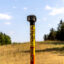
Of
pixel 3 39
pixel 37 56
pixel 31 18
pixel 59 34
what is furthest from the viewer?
pixel 3 39

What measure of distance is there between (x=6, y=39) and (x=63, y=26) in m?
23.2

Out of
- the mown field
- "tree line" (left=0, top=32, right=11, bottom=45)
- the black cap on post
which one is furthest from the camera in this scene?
"tree line" (left=0, top=32, right=11, bottom=45)

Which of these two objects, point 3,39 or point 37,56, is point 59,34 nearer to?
point 3,39

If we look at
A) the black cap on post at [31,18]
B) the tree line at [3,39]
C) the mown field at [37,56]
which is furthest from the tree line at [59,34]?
the black cap on post at [31,18]

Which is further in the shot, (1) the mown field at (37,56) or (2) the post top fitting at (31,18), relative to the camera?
(1) the mown field at (37,56)

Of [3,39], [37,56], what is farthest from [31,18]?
[3,39]

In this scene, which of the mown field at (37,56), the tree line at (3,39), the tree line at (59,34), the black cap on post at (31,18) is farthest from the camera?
the tree line at (3,39)

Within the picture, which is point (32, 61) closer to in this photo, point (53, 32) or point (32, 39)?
point (32, 39)

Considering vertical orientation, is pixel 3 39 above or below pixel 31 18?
below

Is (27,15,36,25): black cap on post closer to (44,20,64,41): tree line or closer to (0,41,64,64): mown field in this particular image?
(0,41,64,64): mown field

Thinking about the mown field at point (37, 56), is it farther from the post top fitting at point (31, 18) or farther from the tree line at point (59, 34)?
the tree line at point (59, 34)

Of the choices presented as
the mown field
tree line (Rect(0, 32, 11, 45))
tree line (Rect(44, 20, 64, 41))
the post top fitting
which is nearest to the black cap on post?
the post top fitting

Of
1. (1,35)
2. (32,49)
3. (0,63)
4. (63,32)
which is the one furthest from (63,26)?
(32,49)

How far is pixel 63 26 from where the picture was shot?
42938mm
